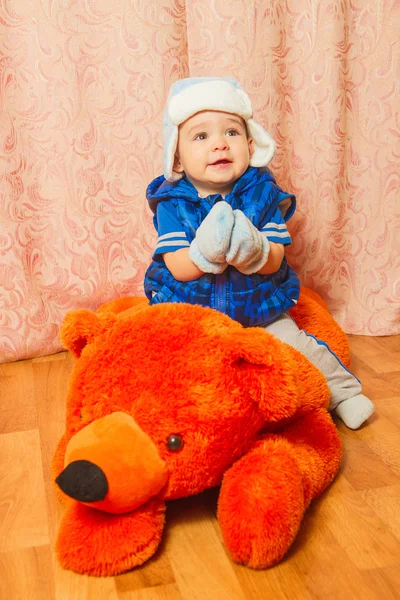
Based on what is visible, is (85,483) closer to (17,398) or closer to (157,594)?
(157,594)

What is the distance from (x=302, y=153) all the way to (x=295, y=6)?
0.33 meters

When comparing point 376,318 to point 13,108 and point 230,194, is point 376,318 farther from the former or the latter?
point 13,108

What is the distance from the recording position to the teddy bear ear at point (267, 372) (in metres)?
0.92

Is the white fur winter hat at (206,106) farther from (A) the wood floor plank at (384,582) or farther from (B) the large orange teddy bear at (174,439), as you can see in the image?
(A) the wood floor plank at (384,582)

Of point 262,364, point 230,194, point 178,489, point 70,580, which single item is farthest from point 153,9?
point 70,580

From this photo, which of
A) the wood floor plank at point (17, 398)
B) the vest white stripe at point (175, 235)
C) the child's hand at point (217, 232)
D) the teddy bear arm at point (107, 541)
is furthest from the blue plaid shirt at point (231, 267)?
the teddy bear arm at point (107, 541)

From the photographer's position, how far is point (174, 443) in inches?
36.1

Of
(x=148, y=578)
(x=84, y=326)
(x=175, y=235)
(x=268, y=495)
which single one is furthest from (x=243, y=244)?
(x=148, y=578)

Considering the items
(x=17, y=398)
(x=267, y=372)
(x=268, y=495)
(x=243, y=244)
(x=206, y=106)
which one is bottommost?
(x=17, y=398)

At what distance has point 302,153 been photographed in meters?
1.62

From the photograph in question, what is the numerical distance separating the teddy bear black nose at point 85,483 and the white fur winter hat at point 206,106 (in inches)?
26.1

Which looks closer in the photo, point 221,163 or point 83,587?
point 83,587

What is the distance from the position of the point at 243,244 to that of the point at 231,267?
13 cm

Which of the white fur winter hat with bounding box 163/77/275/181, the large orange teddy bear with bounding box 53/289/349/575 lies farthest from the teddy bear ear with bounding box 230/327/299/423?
the white fur winter hat with bounding box 163/77/275/181
